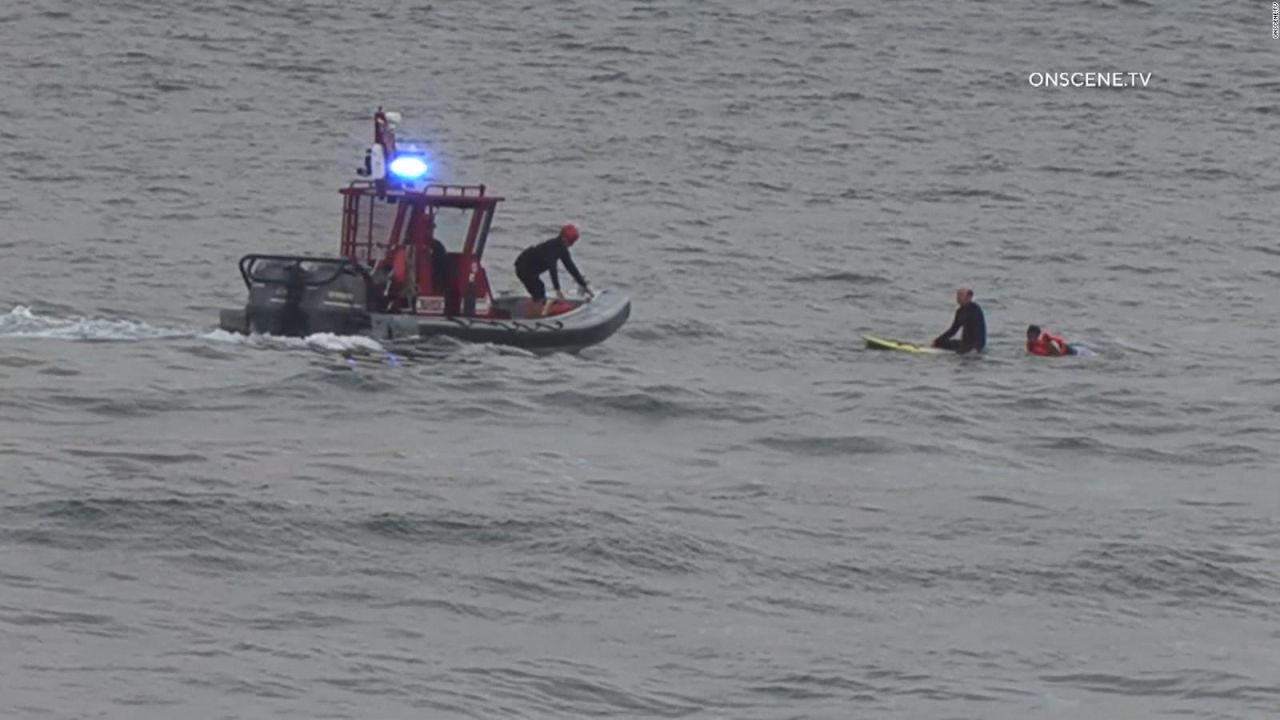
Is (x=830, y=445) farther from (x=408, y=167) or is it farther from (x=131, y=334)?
(x=131, y=334)

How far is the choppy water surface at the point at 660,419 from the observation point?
14.6 meters

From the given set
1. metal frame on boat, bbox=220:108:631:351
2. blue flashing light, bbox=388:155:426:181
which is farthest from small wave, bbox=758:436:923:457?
blue flashing light, bbox=388:155:426:181

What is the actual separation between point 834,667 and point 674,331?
1424cm

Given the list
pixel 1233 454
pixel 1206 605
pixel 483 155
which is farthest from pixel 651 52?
pixel 1206 605

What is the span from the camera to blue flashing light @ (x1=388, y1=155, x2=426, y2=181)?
2609 cm

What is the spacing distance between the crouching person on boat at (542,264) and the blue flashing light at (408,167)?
126 cm

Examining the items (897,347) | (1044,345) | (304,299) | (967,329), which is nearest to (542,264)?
(304,299)

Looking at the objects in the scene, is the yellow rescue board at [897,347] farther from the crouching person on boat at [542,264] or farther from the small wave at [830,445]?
the small wave at [830,445]

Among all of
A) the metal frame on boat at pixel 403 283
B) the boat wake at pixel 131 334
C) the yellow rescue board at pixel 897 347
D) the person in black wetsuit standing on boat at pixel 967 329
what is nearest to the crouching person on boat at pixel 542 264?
the metal frame on boat at pixel 403 283

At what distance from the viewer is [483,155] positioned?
1699 inches

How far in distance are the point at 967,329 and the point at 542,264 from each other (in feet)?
14.3

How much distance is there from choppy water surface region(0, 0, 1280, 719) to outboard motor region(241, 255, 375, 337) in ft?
0.97

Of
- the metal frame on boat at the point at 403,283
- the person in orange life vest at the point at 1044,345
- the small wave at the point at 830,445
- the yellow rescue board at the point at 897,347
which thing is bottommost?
the small wave at the point at 830,445

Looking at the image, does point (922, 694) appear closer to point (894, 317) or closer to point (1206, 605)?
point (1206, 605)
